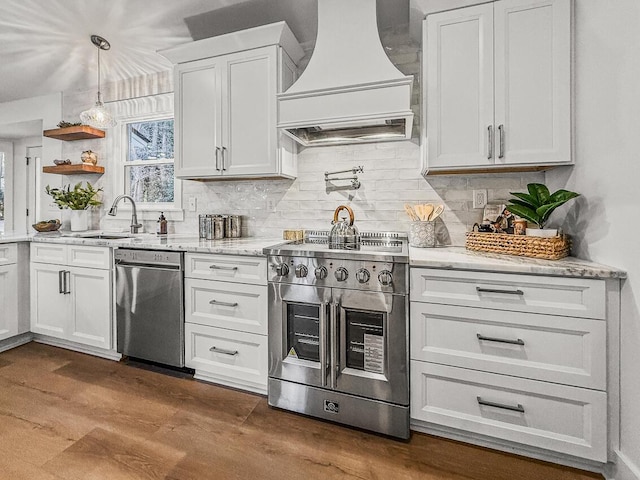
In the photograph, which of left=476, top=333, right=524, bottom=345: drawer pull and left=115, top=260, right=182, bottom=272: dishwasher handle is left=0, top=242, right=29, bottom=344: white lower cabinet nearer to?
left=115, top=260, right=182, bottom=272: dishwasher handle

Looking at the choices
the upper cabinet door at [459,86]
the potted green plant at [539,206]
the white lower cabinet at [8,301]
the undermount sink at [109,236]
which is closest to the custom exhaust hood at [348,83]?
the upper cabinet door at [459,86]

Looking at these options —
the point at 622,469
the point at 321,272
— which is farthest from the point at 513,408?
the point at 321,272

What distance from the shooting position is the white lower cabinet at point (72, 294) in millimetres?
2551

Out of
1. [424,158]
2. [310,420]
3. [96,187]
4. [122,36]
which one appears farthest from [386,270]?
[96,187]

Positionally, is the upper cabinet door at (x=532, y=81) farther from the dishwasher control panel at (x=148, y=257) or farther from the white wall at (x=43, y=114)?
the white wall at (x=43, y=114)

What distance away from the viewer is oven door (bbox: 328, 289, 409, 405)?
1.72m

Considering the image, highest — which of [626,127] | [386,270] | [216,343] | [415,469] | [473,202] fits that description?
[626,127]

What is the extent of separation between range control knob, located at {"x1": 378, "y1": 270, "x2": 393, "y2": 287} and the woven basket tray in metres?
0.63

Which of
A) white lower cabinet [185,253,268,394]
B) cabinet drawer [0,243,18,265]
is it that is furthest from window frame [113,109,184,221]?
white lower cabinet [185,253,268,394]

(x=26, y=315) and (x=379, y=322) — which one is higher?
(x=379, y=322)

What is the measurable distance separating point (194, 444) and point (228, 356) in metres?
0.56

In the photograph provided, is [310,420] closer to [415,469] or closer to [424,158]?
[415,469]

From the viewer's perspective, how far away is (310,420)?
1.89 metres

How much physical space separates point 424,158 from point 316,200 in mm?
935
